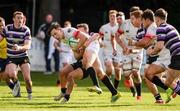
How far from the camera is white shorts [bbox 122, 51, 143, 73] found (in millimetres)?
20027

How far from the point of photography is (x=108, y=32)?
23031 millimetres

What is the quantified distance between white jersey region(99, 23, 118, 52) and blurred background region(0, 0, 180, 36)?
11877mm

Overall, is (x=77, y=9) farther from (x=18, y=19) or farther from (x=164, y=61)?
(x=164, y=61)

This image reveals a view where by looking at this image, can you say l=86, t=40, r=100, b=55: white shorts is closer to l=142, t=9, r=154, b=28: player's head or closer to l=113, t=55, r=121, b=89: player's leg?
l=142, t=9, r=154, b=28: player's head

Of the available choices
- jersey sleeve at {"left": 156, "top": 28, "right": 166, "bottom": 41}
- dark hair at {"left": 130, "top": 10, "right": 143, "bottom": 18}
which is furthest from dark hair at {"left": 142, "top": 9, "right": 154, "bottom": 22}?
dark hair at {"left": 130, "top": 10, "right": 143, "bottom": 18}

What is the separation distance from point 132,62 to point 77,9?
1897 centimetres

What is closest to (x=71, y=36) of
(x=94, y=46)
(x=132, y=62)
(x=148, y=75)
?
(x=94, y=46)

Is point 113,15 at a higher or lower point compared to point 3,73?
higher

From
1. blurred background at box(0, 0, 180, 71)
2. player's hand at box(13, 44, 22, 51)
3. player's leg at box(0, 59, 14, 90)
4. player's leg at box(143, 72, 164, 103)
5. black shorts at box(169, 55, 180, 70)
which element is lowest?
blurred background at box(0, 0, 180, 71)

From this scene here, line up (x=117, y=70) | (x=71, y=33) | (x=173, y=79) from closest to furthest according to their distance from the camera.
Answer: (x=173, y=79)
(x=71, y=33)
(x=117, y=70)

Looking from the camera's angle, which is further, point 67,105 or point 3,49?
point 3,49

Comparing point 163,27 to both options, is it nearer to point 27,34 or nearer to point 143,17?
point 143,17

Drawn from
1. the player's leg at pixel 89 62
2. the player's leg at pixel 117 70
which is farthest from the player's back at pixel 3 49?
the player's leg at pixel 117 70

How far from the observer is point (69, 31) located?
17562 mm
